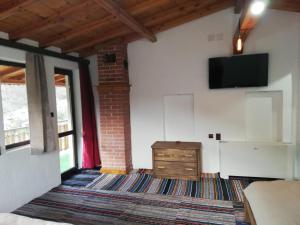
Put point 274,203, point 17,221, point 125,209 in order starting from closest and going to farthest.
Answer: point 17,221 < point 274,203 < point 125,209

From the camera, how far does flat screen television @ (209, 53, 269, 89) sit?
3.79m

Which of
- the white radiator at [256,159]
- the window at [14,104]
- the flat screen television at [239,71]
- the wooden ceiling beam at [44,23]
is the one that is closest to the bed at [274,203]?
the white radiator at [256,159]

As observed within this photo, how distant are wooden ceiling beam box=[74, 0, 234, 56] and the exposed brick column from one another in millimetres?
390

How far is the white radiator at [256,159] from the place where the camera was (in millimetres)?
3705

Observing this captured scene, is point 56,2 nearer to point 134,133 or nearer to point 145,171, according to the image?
point 134,133

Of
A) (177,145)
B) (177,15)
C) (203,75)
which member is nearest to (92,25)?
(177,15)

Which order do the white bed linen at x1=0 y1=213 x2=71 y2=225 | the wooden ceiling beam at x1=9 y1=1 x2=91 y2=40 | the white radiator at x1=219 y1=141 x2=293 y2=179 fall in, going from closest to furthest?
the white bed linen at x1=0 y1=213 x2=71 y2=225
the wooden ceiling beam at x1=9 y1=1 x2=91 y2=40
the white radiator at x1=219 y1=141 x2=293 y2=179

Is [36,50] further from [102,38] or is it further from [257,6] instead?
[257,6]

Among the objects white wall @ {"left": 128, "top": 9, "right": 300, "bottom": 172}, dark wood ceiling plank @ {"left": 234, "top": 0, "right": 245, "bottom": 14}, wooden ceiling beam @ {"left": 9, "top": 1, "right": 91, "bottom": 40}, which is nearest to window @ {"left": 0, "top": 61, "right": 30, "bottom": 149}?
wooden ceiling beam @ {"left": 9, "top": 1, "right": 91, "bottom": 40}

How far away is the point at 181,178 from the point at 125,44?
2833 mm

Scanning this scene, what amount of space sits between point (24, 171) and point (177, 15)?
351 cm

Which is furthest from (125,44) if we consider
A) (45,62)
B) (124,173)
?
(124,173)

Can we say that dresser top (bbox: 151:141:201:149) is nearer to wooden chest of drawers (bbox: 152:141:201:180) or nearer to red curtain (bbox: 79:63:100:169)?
wooden chest of drawers (bbox: 152:141:201:180)

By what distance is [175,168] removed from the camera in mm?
4020
